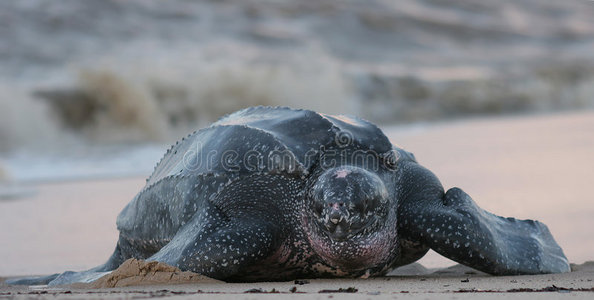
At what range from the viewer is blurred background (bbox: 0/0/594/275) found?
13.3 metres

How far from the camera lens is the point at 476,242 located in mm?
3260

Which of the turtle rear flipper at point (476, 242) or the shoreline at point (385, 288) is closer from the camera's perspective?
the shoreline at point (385, 288)

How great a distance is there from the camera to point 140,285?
295 cm

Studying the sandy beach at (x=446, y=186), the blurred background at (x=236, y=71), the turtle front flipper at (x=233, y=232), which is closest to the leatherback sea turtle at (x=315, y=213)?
the turtle front flipper at (x=233, y=232)

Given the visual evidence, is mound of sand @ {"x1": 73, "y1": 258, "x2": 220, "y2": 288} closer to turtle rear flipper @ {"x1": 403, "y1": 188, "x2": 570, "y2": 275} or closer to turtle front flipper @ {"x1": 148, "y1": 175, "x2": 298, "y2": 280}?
turtle front flipper @ {"x1": 148, "y1": 175, "x2": 298, "y2": 280}

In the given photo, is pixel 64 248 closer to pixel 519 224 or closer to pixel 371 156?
pixel 371 156

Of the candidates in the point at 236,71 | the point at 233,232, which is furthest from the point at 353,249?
the point at 236,71

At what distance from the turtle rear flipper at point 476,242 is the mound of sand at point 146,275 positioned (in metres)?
0.97

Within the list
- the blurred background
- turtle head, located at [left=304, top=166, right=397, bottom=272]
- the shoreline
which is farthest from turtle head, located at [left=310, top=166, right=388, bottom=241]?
the blurred background

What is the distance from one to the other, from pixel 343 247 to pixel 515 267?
81 cm

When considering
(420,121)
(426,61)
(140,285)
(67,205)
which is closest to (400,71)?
(426,61)

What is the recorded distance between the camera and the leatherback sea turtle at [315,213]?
304cm

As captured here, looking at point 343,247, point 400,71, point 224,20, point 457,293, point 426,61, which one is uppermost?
point 224,20

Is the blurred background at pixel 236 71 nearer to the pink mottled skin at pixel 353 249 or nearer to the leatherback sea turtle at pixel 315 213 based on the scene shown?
the leatherback sea turtle at pixel 315 213
